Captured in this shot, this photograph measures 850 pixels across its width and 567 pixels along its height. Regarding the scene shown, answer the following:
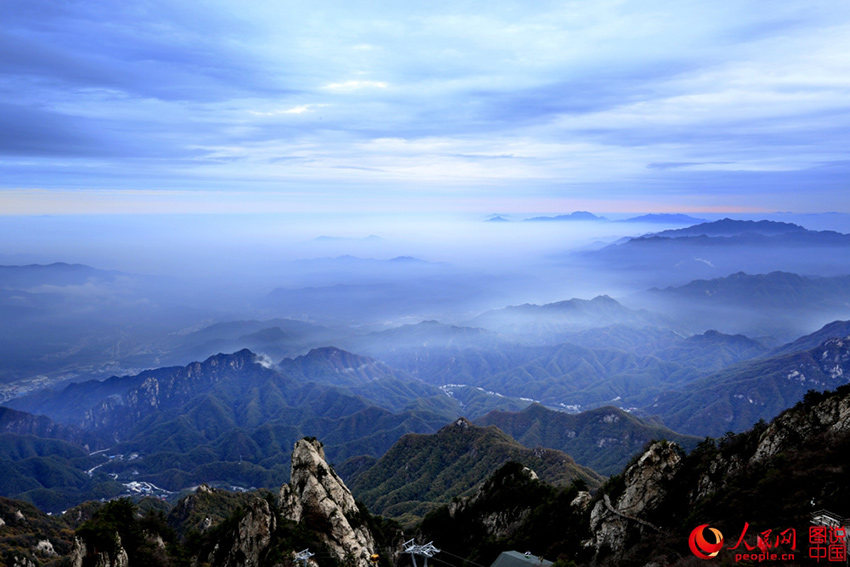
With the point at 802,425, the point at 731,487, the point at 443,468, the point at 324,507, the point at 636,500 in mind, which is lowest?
the point at 443,468

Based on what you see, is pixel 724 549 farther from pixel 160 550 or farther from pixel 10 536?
pixel 10 536

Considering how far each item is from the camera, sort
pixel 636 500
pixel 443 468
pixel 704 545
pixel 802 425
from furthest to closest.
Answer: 1. pixel 443 468
2. pixel 636 500
3. pixel 802 425
4. pixel 704 545

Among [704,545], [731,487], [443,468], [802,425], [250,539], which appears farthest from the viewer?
[443,468]

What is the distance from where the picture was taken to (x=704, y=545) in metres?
25.5

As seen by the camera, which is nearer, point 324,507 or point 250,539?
point 250,539

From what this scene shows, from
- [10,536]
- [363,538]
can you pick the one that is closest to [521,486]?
[363,538]

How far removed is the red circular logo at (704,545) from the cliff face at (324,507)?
27924 mm

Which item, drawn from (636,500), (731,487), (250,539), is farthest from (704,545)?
(250,539)

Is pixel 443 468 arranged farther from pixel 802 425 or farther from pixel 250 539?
pixel 802 425

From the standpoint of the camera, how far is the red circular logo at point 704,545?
2433 centimetres

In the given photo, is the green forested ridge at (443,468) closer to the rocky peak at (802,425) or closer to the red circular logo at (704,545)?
the rocky peak at (802,425)

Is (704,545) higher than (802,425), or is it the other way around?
(802,425)

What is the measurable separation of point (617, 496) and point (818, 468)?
16.2m

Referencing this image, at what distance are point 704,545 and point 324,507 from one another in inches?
1370
